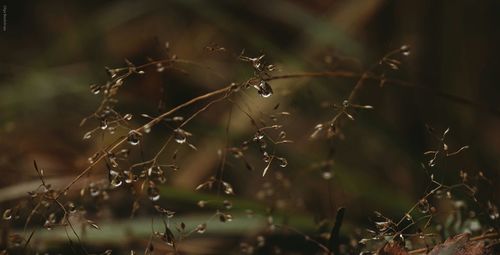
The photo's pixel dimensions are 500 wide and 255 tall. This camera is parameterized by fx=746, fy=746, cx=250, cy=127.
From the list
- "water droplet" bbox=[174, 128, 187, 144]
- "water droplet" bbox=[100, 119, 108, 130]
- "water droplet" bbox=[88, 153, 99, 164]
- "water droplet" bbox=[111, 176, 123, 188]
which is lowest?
"water droplet" bbox=[111, 176, 123, 188]

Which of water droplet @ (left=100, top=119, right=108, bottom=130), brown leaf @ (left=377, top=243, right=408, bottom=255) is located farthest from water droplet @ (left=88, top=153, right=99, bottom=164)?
brown leaf @ (left=377, top=243, right=408, bottom=255)

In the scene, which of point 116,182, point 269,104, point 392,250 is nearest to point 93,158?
point 116,182

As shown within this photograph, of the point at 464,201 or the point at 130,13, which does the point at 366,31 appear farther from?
the point at 464,201

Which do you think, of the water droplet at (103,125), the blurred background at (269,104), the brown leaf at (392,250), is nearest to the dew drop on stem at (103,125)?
the water droplet at (103,125)

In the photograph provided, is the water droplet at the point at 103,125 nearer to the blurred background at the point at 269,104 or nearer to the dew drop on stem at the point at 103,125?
the dew drop on stem at the point at 103,125

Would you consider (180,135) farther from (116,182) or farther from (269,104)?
(269,104)

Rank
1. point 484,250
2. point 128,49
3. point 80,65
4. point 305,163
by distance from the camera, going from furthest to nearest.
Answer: point 128,49, point 80,65, point 305,163, point 484,250

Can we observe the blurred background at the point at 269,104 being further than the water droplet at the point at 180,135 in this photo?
Yes

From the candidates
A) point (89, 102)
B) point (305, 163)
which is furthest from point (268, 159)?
point (89, 102)

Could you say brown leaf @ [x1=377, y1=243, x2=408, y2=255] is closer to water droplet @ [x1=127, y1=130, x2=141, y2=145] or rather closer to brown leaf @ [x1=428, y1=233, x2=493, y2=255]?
brown leaf @ [x1=428, y1=233, x2=493, y2=255]
